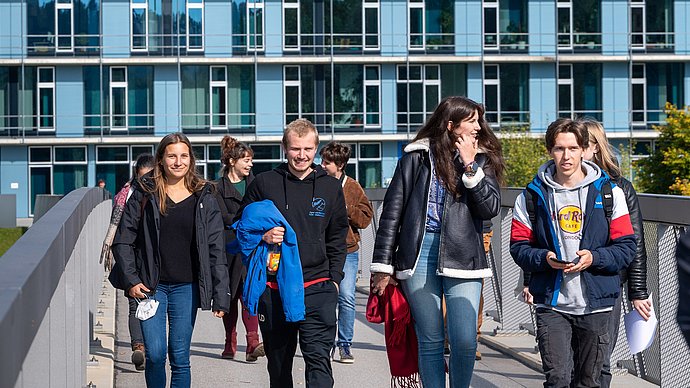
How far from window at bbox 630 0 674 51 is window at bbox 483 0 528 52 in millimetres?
4883

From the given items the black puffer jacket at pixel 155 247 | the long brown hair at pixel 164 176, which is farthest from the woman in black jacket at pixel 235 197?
the black puffer jacket at pixel 155 247

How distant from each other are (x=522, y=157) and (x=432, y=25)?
11.7 m

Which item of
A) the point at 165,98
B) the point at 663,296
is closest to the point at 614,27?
the point at 165,98

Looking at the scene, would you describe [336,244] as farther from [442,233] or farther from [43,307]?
[43,307]

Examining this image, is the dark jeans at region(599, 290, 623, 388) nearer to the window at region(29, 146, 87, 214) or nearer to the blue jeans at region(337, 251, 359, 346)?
the blue jeans at region(337, 251, 359, 346)

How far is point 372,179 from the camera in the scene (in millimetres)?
54062

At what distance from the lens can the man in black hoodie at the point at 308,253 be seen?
23.5ft

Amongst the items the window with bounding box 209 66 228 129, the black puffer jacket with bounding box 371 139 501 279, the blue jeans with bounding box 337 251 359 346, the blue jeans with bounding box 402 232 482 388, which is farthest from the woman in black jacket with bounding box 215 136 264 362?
the window with bounding box 209 66 228 129

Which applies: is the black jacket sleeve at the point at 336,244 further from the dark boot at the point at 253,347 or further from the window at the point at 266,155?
the window at the point at 266,155

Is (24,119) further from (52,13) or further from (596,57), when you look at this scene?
(596,57)

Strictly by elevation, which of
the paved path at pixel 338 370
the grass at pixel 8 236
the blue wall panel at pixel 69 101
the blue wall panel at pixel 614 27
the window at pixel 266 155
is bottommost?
the grass at pixel 8 236

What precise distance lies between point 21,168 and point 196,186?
47626 mm

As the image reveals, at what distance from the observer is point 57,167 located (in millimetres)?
53281

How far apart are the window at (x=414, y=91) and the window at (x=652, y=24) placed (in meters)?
8.90
